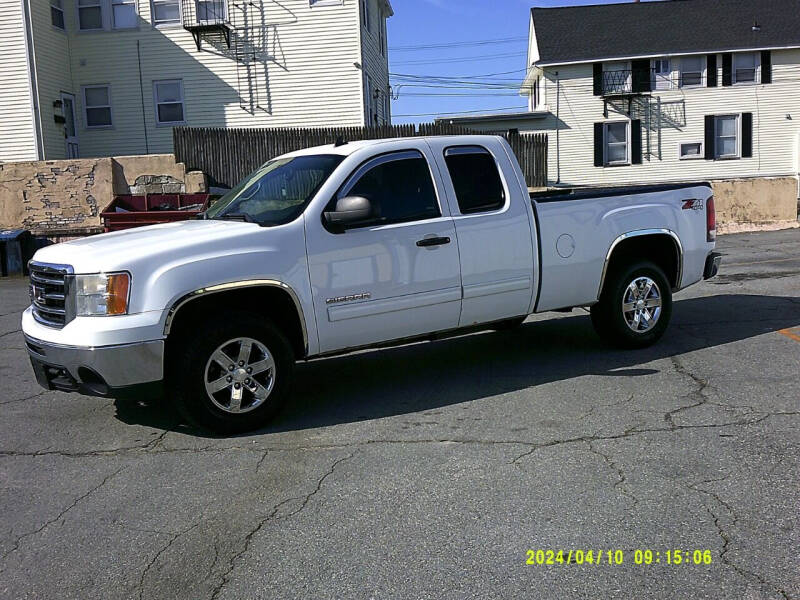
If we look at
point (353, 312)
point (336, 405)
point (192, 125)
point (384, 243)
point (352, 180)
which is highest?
point (192, 125)

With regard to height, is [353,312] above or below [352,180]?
below

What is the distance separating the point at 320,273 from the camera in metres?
5.75

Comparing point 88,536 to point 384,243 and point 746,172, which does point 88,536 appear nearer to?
point 384,243

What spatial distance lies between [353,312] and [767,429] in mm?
2936

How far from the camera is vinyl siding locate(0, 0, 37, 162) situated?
74.3 ft

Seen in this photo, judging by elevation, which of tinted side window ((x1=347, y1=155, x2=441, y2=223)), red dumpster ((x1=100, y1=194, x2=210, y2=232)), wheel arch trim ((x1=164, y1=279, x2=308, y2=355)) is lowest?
wheel arch trim ((x1=164, y1=279, x2=308, y2=355))

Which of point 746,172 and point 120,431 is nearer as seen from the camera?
point 120,431

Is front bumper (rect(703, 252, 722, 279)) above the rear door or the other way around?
the other way around

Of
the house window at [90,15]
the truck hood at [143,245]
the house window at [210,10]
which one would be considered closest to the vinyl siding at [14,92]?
the house window at [90,15]

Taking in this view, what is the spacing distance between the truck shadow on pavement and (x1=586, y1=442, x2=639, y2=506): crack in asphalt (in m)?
1.44

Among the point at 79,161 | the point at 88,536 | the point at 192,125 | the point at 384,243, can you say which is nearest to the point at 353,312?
the point at 384,243

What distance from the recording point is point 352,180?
606cm

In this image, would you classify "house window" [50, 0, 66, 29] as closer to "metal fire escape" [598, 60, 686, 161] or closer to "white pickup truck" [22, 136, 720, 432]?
"metal fire escape" [598, 60, 686, 161]

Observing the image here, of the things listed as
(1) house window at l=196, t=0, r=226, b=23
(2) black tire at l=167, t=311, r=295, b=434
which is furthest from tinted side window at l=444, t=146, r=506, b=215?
(1) house window at l=196, t=0, r=226, b=23
